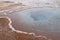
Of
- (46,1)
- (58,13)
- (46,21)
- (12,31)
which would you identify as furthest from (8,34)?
(46,1)

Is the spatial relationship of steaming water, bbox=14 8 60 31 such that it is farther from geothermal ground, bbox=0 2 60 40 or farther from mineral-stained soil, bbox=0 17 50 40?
mineral-stained soil, bbox=0 17 50 40

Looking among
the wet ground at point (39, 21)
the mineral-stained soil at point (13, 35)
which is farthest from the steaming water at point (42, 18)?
the mineral-stained soil at point (13, 35)

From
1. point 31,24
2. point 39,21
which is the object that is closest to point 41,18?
point 39,21

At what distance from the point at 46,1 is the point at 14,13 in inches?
73.6

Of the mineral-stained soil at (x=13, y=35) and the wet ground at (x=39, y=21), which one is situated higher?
the mineral-stained soil at (x=13, y=35)

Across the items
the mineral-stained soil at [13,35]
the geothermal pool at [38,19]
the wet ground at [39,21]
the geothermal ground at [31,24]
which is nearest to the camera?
the mineral-stained soil at [13,35]

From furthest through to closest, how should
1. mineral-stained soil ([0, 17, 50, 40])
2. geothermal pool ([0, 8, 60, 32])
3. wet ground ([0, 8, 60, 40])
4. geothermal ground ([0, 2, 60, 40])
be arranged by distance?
geothermal pool ([0, 8, 60, 32]) → wet ground ([0, 8, 60, 40]) → geothermal ground ([0, 2, 60, 40]) → mineral-stained soil ([0, 17, 50, 40])

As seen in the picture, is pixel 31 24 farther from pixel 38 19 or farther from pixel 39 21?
pixel 38 19

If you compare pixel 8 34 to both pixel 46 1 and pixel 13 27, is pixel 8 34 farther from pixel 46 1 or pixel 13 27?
pixel 46 1

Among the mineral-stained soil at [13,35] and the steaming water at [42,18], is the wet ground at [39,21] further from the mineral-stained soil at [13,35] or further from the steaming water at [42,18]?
the mineral-stained soil at [13,35]

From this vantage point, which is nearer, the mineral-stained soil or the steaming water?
the mineral-stained soil

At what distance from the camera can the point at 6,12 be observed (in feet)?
15.9

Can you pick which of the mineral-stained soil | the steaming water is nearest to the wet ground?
the steaming water

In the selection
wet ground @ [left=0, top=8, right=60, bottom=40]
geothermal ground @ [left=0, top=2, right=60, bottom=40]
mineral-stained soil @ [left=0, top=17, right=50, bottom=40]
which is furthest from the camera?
wet ground @ [left=0, top=8, right=60, bottom=40]
